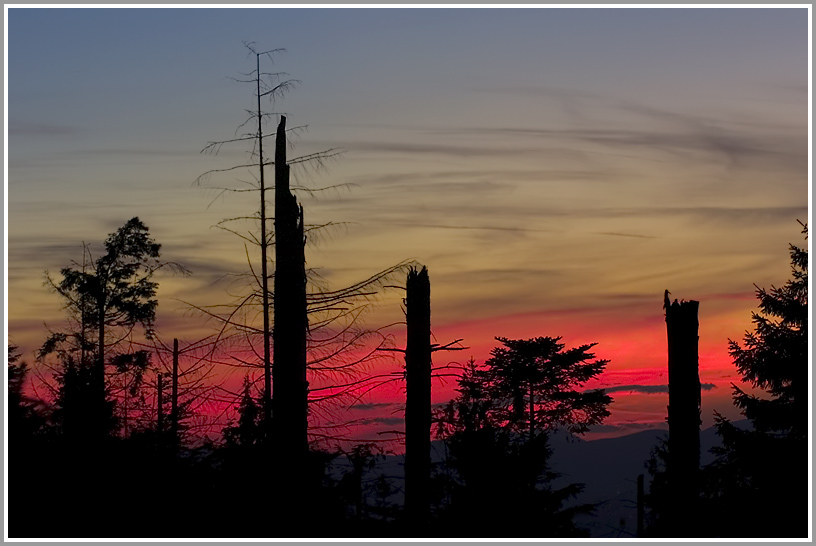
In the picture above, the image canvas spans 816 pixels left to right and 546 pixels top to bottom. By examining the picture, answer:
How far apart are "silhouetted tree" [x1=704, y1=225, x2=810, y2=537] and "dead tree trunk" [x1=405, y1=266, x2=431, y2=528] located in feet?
29.2

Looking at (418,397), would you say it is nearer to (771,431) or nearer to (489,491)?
(489,491)

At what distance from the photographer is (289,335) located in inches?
776

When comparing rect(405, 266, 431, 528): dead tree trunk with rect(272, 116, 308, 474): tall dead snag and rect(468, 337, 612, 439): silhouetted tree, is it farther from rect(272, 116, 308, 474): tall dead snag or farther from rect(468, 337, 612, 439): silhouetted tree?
rect(468, 337, 612, 439): silhouetted tree

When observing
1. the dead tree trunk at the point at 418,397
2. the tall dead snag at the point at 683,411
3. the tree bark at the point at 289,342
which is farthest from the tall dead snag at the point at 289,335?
the tall dead snag at the point at 683,411

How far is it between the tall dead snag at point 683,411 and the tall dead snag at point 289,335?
7719 millimetres

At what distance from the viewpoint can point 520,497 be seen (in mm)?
18312

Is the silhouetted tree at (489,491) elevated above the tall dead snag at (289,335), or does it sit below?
below

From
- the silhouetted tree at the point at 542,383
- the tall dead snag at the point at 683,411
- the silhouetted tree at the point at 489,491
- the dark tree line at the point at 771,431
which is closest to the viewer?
the silhouetted tree at the point at 489,491

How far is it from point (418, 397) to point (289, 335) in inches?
117

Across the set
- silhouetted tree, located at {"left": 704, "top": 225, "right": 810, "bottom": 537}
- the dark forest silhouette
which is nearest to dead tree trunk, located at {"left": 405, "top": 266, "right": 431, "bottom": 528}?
the dark forest silhouette

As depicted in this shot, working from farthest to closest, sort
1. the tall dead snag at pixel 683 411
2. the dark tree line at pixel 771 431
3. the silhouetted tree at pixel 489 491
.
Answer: the dark tree line at pixel 771 431
the tall dead snag at pixel 683 411
the silhouetted tree at pixel 489 491

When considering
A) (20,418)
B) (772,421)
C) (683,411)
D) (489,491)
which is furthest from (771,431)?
(20,418)

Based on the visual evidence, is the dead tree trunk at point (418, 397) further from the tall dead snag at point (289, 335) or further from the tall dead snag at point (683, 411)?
the tall dead snag at point (683, 411)

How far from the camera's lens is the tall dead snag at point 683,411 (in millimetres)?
19859
